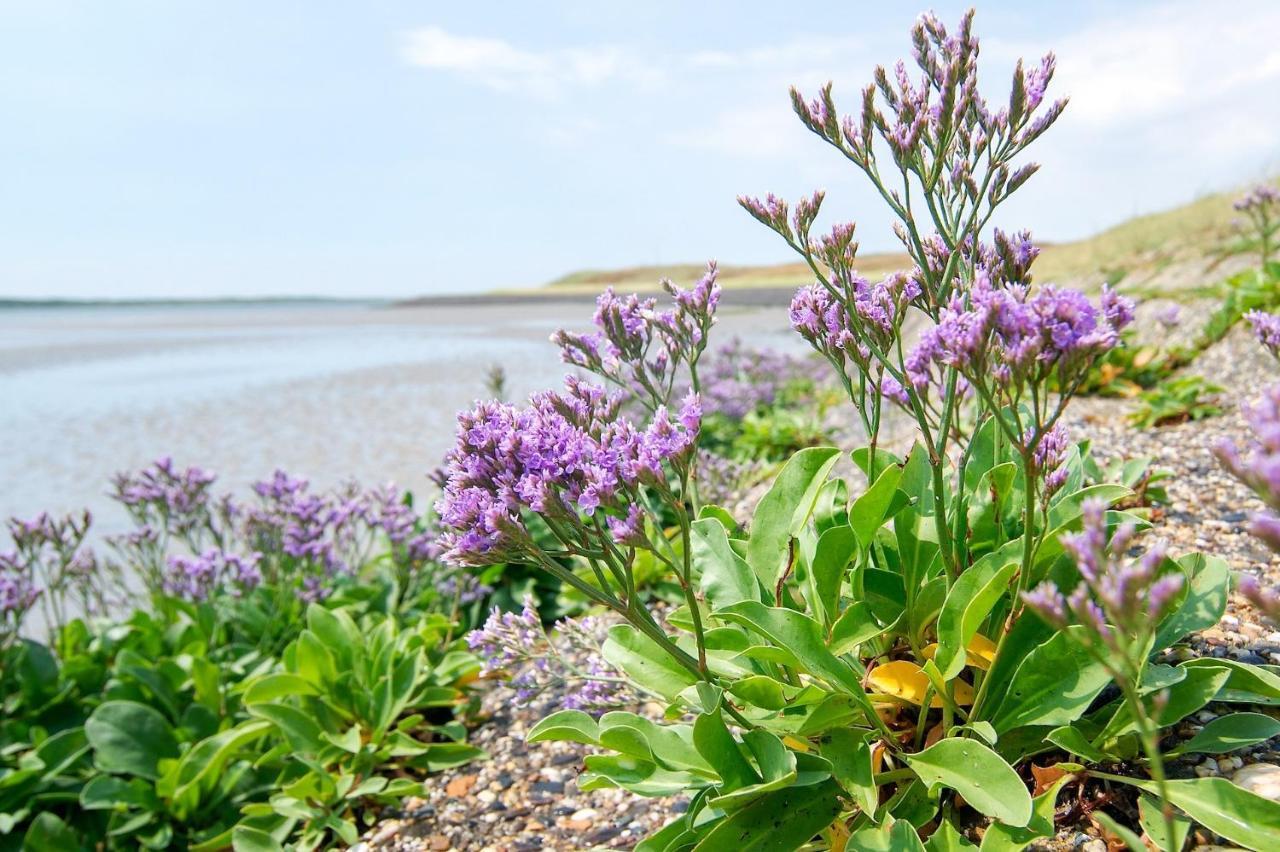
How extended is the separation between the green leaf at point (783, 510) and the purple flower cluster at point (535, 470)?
1.80 feet

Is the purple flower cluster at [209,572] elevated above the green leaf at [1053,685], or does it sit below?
below

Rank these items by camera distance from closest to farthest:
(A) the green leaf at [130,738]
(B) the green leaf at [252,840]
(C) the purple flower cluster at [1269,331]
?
(C) the purple flower cluster at [1269,331]
(B) the green leaf at [252,840]
(A) the green leaf at [130,738]

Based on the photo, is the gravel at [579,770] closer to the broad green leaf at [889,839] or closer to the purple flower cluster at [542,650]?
the purple flower cluster at [542,650]

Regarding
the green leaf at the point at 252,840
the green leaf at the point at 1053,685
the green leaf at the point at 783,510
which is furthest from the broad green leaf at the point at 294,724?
the green leaf at the point at 1053,685

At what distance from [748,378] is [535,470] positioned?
310 inches

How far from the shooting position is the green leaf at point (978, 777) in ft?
6.28

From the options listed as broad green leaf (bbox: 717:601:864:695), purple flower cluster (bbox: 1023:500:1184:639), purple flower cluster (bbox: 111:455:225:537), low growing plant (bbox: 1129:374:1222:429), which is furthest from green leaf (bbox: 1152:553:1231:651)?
purple flower cluster (bbox: 111:455:225:537)

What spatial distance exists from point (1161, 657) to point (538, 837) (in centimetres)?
193

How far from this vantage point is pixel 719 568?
100 inches

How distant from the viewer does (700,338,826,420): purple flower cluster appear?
8.16m

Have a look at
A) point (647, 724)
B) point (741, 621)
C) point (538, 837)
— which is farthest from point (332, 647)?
point (741, 621)

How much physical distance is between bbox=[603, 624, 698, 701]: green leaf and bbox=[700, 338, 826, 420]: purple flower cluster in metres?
5.06

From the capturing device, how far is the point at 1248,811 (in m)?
1.91

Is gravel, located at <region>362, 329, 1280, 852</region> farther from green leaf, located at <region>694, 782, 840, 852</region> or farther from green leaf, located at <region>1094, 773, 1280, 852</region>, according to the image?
green leaf, located at <region>694, 782, 840, 852</region>
